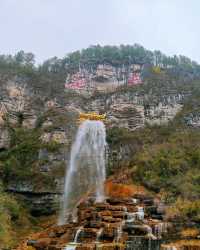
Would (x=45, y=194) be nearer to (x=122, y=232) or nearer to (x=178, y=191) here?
(x=178, y=191)

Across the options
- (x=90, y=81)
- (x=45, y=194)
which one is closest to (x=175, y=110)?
(x=90, y=81)

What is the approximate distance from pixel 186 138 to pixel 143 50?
3816cm

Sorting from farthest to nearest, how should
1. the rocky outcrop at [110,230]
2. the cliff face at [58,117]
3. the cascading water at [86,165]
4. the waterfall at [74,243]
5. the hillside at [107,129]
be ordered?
the cliff face at [58,117], the cascading water at [86,165], the hillside at [107,129], the waterfall at [74,243], the rocky outcrop at [110,230]

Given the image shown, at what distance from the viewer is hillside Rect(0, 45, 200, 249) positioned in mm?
40219

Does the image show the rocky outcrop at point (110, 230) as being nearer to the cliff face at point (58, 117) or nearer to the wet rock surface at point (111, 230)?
the wet rock surface at point (111, 230)

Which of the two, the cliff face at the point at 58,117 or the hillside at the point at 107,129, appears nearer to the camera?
the hillside at the point at 107,129

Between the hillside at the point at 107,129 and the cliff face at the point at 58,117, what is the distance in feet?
0.33

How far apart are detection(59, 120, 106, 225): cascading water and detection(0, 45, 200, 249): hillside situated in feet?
2.92

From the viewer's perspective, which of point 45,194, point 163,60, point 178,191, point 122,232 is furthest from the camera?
point 163,60

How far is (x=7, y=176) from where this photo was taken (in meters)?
46.1

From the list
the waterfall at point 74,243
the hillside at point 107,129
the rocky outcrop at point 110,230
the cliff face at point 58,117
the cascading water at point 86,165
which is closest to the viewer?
the rocky outcrop at point 110,230

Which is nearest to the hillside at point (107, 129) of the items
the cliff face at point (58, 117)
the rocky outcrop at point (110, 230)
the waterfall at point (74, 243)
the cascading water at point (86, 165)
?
the cliff face at point (58, 117)

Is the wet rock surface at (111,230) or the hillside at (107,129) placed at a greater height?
the hillside at (107,129)

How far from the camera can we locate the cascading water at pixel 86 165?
43.5 m
